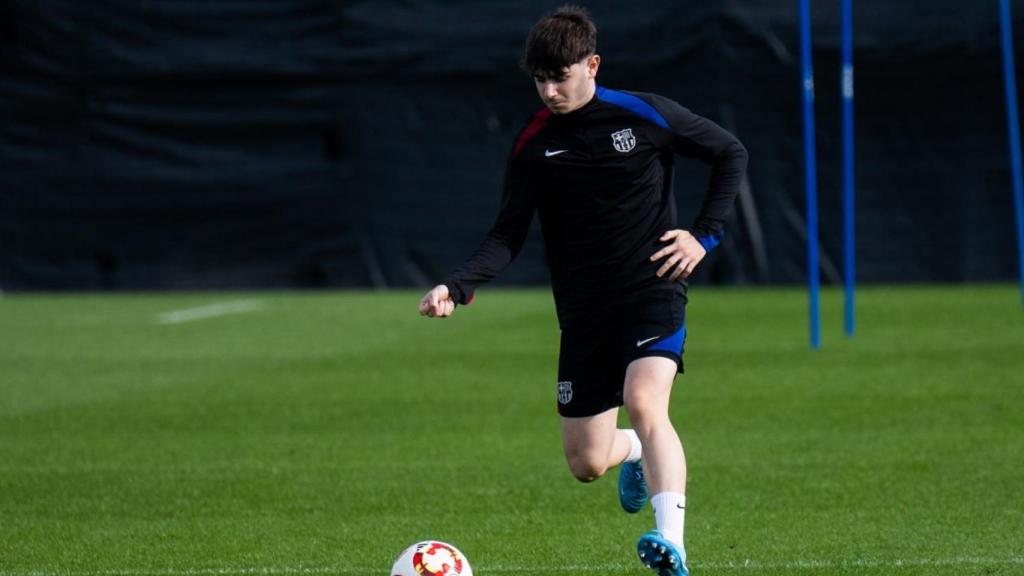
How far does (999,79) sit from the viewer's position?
19312 millimetres

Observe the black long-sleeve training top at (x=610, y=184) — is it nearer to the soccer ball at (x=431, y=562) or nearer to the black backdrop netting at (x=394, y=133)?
the soccer ball at (x=431, y=562)

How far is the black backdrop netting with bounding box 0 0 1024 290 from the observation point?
63.7 feet

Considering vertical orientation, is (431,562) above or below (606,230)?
below

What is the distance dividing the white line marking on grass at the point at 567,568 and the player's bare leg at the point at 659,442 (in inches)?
18.8

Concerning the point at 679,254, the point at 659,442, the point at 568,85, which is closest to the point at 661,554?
the point at 659,442

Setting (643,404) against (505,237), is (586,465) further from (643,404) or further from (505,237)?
(505,237)

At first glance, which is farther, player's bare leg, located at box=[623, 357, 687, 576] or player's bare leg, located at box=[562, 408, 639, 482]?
player's bare leg, located at box=[562, 408, 639, 482]

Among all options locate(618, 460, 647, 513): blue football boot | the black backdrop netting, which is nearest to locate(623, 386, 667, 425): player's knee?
locate(618, 460, 647, 513): blue football boot

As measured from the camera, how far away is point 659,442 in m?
5.53

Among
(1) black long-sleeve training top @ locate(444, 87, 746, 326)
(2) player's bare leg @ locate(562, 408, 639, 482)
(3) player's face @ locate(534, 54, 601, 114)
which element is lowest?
(2) player's bare leg @ locate(562, 408, 639, 482)

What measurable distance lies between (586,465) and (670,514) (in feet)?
2.58

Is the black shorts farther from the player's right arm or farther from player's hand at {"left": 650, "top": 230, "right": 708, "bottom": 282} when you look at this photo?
the player's right arm

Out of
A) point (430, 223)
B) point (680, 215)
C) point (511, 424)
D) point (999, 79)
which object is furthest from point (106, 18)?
point (511, 424)

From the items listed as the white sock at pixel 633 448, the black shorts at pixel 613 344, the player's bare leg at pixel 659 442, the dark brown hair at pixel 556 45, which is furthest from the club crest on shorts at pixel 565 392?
the dark brown hair at pixel 556 45
